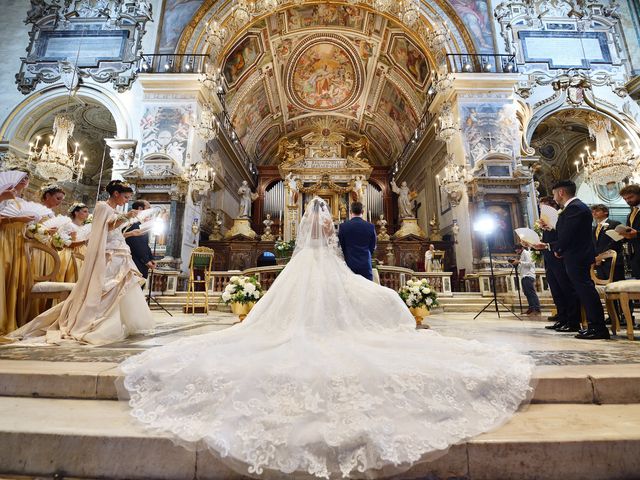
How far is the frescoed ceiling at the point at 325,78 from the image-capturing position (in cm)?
1307

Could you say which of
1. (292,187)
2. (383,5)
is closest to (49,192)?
(292,187)

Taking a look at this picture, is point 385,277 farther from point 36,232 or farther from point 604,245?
point 36,232

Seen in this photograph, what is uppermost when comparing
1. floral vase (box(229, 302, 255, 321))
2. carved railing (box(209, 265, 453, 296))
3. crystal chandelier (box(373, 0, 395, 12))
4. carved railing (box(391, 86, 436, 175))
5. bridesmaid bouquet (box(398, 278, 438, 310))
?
crystal chandelier (box(373, 0, 395, 12))

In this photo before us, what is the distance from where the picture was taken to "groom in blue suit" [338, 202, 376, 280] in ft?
13.1

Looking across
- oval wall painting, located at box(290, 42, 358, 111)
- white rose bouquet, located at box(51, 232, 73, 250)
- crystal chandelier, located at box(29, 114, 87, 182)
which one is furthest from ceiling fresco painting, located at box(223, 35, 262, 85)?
white rose bouquet, located at box(51, 232, 73, 250)

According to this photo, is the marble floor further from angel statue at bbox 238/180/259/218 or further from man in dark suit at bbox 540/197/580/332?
angel statue at bbox 238/180/259/218

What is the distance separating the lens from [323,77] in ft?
53.2

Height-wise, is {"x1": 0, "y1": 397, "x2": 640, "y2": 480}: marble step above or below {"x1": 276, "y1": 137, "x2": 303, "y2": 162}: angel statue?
below

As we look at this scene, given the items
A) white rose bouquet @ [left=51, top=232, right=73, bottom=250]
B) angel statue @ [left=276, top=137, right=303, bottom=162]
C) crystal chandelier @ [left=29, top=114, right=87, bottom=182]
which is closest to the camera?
white rose bouquet @ [left=51, top=232, right=73, bottom=250]

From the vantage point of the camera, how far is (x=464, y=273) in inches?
408

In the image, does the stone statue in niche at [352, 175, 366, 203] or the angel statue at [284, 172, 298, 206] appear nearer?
the angel statue at [284, 172, 298, 206]

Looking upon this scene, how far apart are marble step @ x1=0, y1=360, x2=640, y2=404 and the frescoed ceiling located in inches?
508

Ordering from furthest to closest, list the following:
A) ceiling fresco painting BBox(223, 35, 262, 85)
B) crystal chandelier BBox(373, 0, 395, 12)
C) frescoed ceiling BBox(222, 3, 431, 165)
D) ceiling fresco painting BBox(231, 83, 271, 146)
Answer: ceiling fresco painting BBox(231, 83, 271, 146) → frescoed ceiling BBox(222, 3, 431, 165) → ceiling fresco painting BBox(223, 35, 262, 85) → crystal chandelier BBox(373, 0, 395, 12)

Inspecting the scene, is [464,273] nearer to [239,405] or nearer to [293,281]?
[293,281]
